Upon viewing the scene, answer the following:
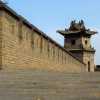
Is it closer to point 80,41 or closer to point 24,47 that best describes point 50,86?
point 24,47

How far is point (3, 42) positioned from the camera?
631 inches

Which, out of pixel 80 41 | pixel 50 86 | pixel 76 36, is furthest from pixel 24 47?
pixel 76 36

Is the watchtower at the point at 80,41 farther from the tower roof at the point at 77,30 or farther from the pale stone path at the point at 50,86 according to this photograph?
the pale stone path at the point at 50,86

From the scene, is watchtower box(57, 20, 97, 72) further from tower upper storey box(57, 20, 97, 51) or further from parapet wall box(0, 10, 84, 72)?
parapet wall box(0, 10, 84, 72)

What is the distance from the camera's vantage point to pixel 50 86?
26.6 ft

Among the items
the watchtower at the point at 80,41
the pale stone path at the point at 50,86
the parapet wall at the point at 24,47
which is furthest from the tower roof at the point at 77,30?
the pale stone path at the point at 50,86

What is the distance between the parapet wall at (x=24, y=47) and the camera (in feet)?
53.5

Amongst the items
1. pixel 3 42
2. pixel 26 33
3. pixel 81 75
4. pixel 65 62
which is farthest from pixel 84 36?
pixel 81 75

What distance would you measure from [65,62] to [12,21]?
18.2 metres

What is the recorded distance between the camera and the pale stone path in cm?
758

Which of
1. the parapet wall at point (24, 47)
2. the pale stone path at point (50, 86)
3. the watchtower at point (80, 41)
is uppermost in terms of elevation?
the watchtower at point (80, 41)

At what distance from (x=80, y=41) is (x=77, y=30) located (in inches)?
64.9

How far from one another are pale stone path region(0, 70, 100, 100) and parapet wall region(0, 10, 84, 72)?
7.13 metres

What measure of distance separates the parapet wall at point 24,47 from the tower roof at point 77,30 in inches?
974
